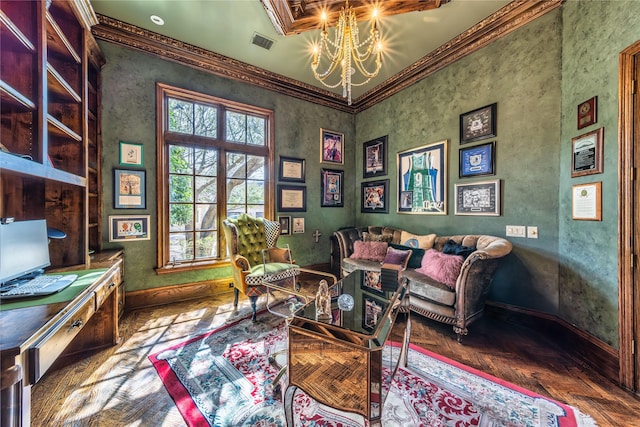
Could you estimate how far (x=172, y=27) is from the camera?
2.88 meters

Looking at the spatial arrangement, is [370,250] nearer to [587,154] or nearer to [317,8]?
[587,154]

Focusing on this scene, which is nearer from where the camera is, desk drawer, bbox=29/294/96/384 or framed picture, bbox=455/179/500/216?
desk drawer, bbox=29/294/96/384

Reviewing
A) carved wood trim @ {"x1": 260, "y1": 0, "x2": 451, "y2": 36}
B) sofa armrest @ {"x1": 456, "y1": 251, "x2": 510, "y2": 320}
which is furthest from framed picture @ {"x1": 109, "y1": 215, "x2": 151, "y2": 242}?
sofa armrest @ {"x1": 456, "y1": 251, "x2": 510, "y2": 320}

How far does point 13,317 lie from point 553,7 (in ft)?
16.0

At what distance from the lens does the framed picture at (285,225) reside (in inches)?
163

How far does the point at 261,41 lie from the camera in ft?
10.2

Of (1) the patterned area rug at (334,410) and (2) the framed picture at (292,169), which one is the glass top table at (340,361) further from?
(2) the framed picture at (292,169)

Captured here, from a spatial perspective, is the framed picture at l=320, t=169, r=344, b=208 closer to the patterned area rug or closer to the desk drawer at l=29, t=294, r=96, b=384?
the patterned area rug

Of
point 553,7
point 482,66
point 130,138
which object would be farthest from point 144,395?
point 553,7

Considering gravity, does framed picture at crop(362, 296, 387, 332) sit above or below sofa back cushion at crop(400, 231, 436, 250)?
below

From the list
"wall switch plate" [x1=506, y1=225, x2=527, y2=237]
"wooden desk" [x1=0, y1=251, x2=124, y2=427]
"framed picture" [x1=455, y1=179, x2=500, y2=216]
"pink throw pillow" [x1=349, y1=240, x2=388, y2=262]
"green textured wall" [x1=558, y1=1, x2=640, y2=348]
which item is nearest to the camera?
"wooden desk" [x1=0, y1=251, x2=124, y2=427]

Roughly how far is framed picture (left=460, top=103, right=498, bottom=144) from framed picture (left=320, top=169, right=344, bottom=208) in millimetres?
2284

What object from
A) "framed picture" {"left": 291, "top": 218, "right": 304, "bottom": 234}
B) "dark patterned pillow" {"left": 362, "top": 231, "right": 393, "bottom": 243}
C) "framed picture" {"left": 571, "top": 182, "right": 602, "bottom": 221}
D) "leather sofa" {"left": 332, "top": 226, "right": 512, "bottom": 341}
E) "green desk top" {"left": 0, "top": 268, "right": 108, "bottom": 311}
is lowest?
"leather sofa" {"left": 332, "top": 226, "right": 512, "bottom": 341}

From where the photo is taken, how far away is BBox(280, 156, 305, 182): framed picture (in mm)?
4156
